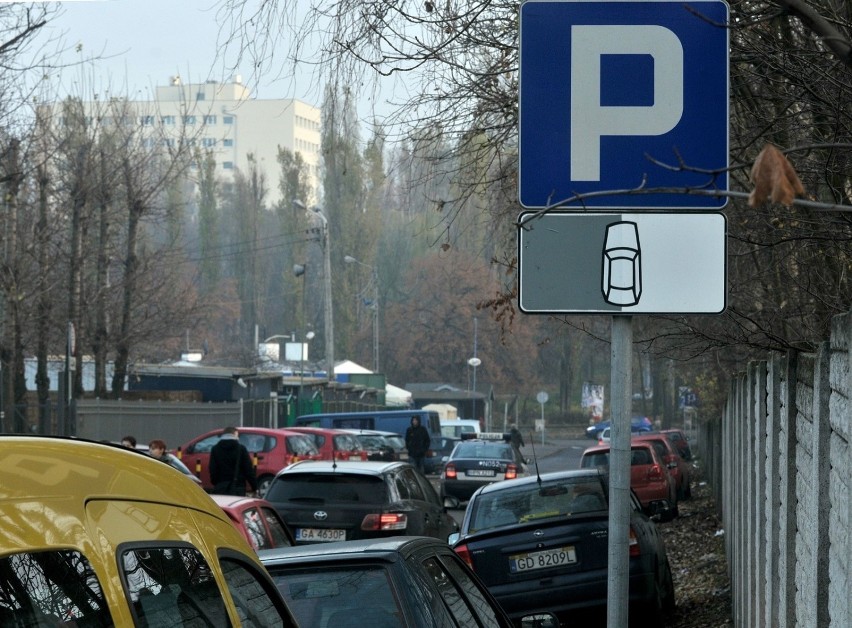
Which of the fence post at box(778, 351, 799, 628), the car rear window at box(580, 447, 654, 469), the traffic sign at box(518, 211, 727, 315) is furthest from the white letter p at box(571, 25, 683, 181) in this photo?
the car rear window at box(580, 447, 654, 469)

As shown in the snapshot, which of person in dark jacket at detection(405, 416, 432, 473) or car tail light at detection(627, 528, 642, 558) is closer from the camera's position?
car tail light at detection(627, 528, 642, 558)

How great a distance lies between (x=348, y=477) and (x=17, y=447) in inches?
465

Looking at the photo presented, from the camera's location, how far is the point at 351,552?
229 inches

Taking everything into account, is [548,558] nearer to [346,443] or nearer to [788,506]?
[788,506]

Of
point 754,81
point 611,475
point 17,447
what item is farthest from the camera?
point 754,81

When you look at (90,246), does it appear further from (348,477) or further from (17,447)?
(17,447)

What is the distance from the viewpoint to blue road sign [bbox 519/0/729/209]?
416 cm

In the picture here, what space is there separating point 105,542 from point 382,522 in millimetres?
11517

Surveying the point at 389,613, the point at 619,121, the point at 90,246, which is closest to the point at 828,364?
the point at 619,121

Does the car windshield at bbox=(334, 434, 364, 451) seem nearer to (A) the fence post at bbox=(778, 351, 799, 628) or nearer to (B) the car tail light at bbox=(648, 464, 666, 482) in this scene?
(B) the car tail light at bbox=(648, 464, 666, 482)

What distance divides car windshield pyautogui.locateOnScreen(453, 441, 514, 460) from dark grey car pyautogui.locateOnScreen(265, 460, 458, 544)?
15.0 metres

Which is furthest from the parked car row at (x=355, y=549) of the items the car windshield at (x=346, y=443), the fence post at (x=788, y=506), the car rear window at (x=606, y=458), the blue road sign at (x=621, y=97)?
the car windshield at (x=346, y=443)

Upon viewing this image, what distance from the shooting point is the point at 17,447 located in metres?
2.15

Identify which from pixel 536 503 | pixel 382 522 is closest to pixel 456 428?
pixel 382 522
